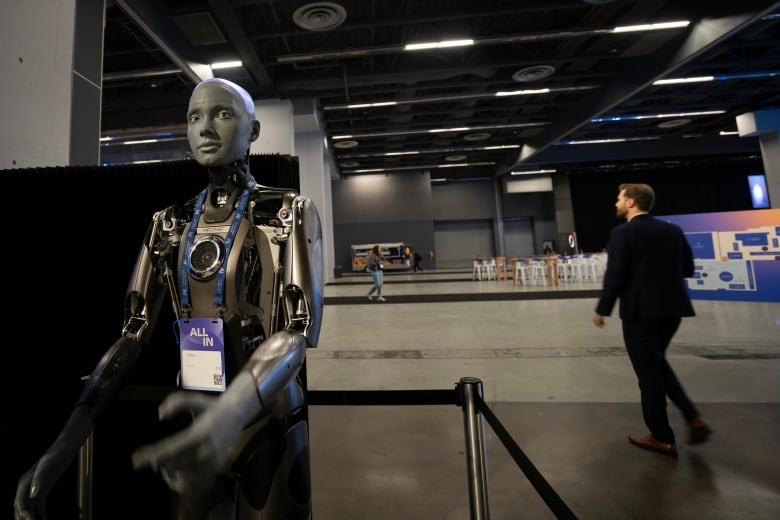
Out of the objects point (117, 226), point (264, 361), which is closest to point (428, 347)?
point (117, 226)

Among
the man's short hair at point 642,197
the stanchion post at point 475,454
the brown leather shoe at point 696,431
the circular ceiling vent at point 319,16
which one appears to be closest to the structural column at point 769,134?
the circular ceiling vent at point 319,16

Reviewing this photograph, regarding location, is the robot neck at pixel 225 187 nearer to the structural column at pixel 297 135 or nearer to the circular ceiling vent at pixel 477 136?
the structural column at pixel 297 135

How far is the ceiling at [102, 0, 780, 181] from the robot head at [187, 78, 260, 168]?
514 cm

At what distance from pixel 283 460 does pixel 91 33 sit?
348cm

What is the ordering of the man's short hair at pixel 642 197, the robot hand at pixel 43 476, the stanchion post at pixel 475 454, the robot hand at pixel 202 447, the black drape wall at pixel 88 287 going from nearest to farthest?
the robot hand at pixel 202 447 < the robot hand at pixel 43 476 < the stanchion post at pixel 475 454 < the black drape wall at pixel 88 287 < the man's short hair at pixel 642 197

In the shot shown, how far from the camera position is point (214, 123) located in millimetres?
1079

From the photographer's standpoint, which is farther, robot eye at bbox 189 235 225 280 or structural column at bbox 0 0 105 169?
structural column at bbox 0 0 105 169

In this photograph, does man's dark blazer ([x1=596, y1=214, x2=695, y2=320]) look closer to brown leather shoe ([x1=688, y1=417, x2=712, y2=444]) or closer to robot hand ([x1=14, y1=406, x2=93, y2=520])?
brown leather shoe ([x1=688, y1=417, x2=712, y2=444])

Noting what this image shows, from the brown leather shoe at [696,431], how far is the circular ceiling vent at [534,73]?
29.0ft

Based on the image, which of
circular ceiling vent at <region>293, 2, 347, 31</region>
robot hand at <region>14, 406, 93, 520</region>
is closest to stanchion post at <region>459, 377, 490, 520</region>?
robot hand at <region>14, 406, 93, 520</region>

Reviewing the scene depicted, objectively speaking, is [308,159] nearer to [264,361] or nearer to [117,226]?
[117,226]

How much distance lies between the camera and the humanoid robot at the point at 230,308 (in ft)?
3.16

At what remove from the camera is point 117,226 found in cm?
171

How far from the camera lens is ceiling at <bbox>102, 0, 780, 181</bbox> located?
6.48 meters
